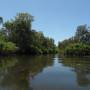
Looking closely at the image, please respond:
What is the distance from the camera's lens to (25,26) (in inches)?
3543

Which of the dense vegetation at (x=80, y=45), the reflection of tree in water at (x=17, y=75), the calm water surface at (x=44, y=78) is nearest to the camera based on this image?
the calm water surface at (x=44, y=78)

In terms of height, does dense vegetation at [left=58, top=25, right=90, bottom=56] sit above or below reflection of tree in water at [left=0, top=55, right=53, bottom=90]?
above

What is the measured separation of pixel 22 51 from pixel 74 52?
18928mm

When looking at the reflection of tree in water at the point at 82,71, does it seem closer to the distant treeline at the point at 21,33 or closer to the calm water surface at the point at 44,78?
the calm water surface at the point at 44,78

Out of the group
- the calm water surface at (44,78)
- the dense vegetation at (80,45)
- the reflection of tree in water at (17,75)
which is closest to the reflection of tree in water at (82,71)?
the calm water surface at (44,78)

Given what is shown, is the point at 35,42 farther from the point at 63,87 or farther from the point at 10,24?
the point at 63,87

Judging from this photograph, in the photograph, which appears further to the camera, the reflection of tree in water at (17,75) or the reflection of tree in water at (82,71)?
the reflection of tree in water at (82,71)

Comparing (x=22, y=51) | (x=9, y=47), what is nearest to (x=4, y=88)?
(x=9, y=47)

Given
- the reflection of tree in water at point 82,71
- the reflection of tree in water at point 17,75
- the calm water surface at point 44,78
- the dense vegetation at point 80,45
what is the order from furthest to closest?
1. the dense vegetation at point 80,45
2. the reflection of tree in water at point 82,71
3. the reflection of tree in water at point 17,75
4. the calm water surface at point 44,78

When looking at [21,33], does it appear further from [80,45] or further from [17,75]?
[17,75]

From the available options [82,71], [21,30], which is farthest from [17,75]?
[21,30]

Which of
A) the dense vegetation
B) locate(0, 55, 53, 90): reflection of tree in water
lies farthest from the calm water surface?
the dense vegetation

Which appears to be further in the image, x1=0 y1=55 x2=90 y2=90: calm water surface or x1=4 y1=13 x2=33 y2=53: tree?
x1=4 y1=13 x2=33 y2=53: tree

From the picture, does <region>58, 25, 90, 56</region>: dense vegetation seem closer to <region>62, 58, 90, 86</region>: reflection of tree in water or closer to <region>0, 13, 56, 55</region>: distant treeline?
<region>0, 13, 56, 55</region>: distant treeline
